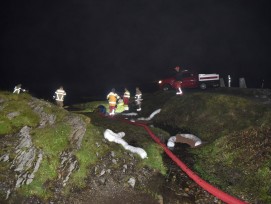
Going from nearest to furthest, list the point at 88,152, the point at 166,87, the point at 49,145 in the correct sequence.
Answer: the point at 49,145
the point at 88,152
the point at 166,87

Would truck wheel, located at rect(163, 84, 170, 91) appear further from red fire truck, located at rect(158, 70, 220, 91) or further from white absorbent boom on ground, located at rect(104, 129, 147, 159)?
white absorbent boom on ground, located at rect(104, 129, 147, 159)

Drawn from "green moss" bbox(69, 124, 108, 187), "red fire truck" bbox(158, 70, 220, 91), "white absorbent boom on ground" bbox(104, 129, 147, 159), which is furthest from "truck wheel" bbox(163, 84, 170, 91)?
"green moss" bbox(69, 124, 108, 187)

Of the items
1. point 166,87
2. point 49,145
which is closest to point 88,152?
point 49,145

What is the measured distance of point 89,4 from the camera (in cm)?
10550

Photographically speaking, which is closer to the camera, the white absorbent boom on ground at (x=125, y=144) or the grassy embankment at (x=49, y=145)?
the grassy embankment at (x=49, y=145)

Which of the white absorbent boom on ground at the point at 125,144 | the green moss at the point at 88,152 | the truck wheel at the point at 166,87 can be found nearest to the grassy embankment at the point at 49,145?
the green moss at the point at 88,152

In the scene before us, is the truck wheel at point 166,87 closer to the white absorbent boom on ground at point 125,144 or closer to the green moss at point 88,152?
the white absorbent boom on ground at point 125,144

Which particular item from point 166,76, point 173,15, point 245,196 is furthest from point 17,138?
point 173,15

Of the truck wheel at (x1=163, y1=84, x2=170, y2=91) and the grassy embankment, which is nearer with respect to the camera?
the grassy embankment

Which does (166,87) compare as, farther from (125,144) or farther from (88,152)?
(88,152)

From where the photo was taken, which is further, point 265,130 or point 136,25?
point 136,25

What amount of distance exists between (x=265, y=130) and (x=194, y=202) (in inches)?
165

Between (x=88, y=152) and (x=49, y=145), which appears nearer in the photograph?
(x=49, y=145)

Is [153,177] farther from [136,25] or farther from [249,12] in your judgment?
[136,25]
